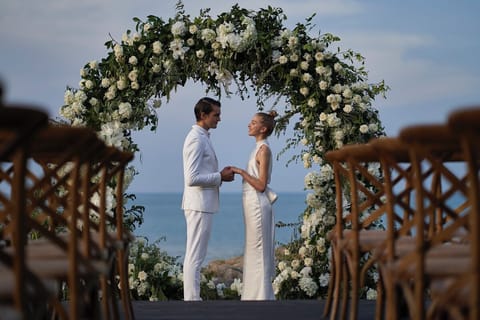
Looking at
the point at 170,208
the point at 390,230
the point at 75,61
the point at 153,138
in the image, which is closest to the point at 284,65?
the point at 153,138

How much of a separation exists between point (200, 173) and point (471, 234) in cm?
499

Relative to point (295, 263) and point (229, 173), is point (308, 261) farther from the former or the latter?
point (229, 173)

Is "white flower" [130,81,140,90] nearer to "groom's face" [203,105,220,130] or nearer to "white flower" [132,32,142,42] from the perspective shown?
"white flower" [132,32,142,42]

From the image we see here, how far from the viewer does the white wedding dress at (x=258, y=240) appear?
7.79 m

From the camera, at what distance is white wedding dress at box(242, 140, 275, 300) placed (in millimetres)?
7789

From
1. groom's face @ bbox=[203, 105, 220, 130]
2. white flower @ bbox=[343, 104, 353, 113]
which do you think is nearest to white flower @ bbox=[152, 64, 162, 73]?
groom's face @ bbox=[203, 105, 220, 130]

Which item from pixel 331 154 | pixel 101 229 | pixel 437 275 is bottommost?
pixel 437 275

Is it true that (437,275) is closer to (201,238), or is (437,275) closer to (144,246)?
(201,238)

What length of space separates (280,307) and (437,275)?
3.89 meters

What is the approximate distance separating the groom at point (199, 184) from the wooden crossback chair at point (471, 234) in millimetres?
4833

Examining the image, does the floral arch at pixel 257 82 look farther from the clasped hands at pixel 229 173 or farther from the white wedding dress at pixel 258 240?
the clasped hands at pixel 229 173

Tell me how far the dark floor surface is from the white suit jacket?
871 millimetres

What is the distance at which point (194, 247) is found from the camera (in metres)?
7.61

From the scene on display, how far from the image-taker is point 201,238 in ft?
24.9
